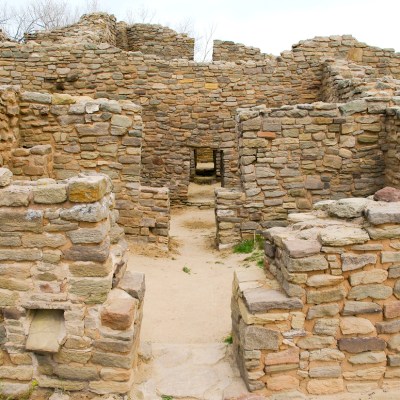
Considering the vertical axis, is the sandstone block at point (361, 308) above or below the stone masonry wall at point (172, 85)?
below

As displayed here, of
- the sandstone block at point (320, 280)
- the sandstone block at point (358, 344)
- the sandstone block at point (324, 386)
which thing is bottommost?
the sandstone block at point (324, 386)

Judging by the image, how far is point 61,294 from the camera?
3975mm

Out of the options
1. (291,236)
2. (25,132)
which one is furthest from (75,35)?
(291,236)

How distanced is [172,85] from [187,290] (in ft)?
23.7

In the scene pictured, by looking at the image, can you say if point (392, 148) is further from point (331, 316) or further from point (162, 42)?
point (162, 42)

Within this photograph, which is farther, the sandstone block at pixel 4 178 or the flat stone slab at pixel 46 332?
the flat stone slab at pixel 46 332

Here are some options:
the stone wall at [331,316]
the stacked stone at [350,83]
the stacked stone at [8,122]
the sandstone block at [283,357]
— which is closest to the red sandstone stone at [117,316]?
the stone wall at [331,316]

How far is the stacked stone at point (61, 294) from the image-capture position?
3846mm

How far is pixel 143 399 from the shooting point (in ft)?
14.0

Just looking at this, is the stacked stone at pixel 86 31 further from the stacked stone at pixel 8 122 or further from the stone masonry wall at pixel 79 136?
the stacked stone at pixel 8 122

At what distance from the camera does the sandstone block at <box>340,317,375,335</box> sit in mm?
4379

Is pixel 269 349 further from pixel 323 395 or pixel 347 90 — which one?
pixel 347 90

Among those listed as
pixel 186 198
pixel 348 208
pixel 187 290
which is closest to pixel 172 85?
pixel 186 198

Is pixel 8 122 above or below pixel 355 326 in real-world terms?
above
